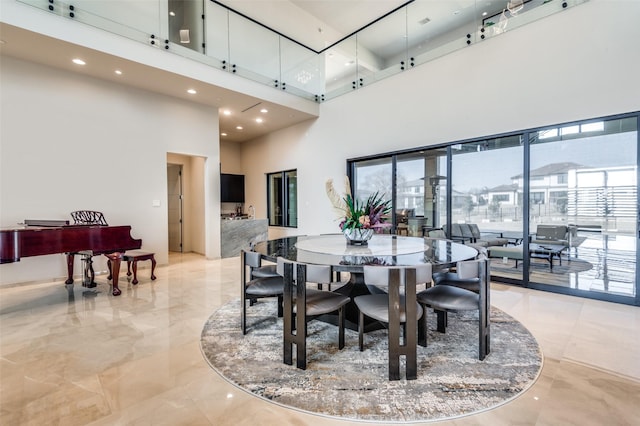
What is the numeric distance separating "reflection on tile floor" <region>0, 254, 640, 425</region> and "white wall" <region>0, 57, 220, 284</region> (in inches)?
61.5

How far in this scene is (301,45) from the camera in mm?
7078

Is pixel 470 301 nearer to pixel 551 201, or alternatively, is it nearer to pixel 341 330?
pixel 341 330

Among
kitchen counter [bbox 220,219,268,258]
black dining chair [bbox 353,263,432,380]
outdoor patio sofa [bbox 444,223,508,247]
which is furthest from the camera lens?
kitchen counter [bbox 220,219,268,258]

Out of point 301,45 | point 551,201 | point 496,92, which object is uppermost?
point 301,45

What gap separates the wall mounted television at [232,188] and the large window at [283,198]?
1063 mm

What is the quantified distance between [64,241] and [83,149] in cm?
237

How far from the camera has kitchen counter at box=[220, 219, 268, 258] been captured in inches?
277

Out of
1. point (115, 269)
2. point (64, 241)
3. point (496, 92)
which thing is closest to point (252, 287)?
point (64, 241)

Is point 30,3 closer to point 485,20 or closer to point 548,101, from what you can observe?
point 485,20

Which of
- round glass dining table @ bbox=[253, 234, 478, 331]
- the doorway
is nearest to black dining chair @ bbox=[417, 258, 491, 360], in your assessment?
round glass dining table @ bbox=[253, 234, 478, 331]

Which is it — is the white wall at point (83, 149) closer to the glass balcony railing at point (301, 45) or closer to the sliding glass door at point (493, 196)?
the glass balcony railing at point (301, 45)

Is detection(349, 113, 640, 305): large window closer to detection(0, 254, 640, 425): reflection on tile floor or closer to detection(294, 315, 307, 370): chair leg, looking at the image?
detection(0, 254, 640, 425): reflection on tile floor

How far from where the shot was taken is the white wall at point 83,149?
4516 mm

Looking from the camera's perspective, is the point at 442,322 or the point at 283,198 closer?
the point at 442,322
